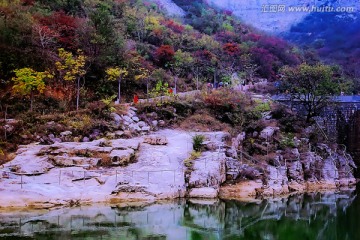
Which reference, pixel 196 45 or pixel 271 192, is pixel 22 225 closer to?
pixel 271 192

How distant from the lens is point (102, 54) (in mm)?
27578

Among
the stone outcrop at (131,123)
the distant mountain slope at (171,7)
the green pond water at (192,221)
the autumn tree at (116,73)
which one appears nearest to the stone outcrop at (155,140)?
the stone outcrop at (131,123)

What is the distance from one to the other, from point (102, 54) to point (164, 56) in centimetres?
903

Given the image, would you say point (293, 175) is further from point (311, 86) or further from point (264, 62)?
point (264, 62)

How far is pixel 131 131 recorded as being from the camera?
73.2 feet

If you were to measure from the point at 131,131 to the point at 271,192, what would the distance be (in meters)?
8.03

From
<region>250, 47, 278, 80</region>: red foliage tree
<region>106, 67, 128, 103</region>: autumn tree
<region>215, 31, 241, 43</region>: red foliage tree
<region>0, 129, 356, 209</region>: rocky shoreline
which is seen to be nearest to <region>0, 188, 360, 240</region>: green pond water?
<region>0, 129, 356, 209</region>: rocky shoreline

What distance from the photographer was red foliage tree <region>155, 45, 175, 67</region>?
35.4 m

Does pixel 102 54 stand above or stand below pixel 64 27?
below

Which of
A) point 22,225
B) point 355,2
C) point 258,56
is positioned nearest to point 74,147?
point 22,225

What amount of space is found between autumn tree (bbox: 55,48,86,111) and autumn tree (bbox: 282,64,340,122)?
13415 mm

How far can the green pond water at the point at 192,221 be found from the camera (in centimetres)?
1287

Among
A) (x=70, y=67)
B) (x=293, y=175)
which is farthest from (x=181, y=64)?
(x=293, y=175)

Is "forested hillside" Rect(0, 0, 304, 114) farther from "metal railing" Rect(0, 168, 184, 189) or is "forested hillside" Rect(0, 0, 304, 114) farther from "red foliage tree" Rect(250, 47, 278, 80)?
"metal railing" Rect(0, 168, 184, 189)
